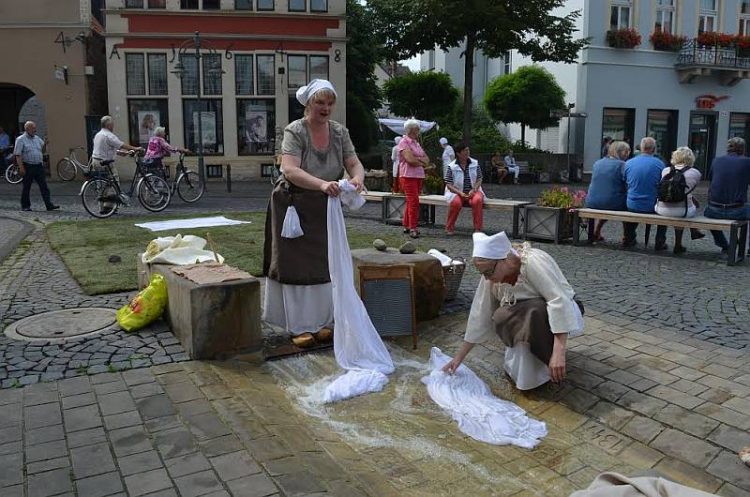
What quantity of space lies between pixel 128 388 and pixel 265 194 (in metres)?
15.1

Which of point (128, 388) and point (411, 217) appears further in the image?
point (411, 217)

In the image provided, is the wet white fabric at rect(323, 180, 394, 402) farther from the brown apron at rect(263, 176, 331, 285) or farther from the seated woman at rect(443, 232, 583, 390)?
the seated woman at rect(443, 232, 583, 390)

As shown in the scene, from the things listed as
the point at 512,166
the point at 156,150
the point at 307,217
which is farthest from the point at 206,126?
the point at 307,217

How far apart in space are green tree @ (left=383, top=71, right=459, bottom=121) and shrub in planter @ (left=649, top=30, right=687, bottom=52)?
873 centimetres

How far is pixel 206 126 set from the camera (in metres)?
24.3

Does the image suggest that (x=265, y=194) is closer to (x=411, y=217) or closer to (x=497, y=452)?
(x=411, y=217)

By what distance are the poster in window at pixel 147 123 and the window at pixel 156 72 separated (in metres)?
0.72

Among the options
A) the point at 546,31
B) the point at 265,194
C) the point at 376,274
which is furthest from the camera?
the point at 546,31

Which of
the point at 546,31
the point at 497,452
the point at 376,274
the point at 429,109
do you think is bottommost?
the point at 497,452

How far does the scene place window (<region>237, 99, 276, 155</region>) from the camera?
24469 mm

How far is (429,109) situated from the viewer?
31.3m

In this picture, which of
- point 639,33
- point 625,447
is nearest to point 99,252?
point 625,447

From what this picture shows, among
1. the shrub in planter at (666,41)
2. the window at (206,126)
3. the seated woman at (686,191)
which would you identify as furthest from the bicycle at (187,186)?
the shrub in planter at (666,41)

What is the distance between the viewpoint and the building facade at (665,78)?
2831cm
